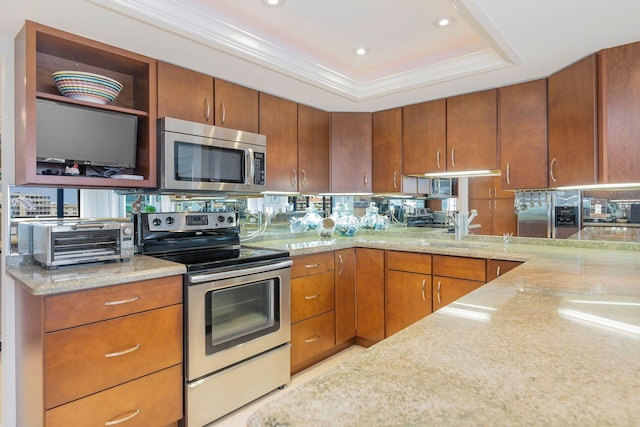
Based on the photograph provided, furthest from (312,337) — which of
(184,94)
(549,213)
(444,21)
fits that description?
(444,21)

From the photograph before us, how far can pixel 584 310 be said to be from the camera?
0.99m

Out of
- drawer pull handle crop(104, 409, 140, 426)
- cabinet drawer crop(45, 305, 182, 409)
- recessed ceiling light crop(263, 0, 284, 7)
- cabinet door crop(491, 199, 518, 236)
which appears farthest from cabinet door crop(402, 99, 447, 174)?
drawer pull handle crop(104, 409, 140, 426)

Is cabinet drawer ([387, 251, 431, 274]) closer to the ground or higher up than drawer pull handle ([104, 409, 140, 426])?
higher up

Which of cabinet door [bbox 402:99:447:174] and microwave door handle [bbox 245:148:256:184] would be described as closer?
microwave door handle [bbox 245:148:256:184]

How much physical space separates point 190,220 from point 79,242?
2.26ft

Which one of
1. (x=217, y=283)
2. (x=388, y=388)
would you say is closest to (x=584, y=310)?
(x=388, y=388)

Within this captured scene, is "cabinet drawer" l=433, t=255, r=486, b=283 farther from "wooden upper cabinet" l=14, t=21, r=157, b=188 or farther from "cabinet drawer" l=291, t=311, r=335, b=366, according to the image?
"wooden upper cabinet" l=14, t=21, r=157, b=188

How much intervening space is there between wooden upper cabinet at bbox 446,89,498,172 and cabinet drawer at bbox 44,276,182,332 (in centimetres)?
230

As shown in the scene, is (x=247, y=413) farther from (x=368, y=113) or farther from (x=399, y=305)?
(x=368, y=113)

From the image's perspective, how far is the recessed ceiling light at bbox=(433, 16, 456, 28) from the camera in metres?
2.14

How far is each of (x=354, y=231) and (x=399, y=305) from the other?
88 centimetres

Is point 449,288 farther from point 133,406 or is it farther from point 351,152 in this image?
point 133,406

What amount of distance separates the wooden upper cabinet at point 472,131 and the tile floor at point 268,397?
1.77m

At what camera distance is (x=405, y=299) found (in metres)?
2.81
